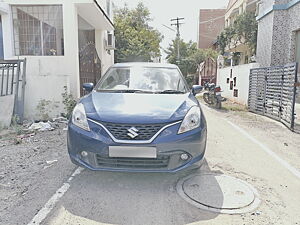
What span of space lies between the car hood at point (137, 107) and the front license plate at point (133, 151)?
1.05 feet

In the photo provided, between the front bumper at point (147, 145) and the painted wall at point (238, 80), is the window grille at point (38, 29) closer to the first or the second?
the front bumper at point (147, 145)

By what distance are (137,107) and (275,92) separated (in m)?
6.13

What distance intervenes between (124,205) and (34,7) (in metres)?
7.90

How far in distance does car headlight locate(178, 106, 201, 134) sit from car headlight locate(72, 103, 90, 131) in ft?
3.82

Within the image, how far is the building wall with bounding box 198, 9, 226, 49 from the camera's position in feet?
147

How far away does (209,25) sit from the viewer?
44625 mm

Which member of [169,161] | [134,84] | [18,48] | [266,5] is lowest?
[169,161]

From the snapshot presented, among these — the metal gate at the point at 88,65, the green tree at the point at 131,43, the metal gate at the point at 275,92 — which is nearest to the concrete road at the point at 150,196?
the metal gate at the point at 275,92

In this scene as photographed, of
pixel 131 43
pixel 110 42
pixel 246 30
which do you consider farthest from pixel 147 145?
pixel 131 43

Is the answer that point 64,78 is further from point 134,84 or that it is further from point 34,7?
point 134,84

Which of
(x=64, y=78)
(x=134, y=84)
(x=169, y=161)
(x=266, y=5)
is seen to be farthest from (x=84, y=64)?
(x=266, y=5)

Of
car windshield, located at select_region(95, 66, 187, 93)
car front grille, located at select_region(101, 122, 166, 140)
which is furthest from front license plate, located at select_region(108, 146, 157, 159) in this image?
car windshield, located at select_region(95, 66, 187, 93)

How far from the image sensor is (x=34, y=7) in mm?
8625

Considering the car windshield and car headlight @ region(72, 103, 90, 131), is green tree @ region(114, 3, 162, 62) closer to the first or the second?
the car windshield
